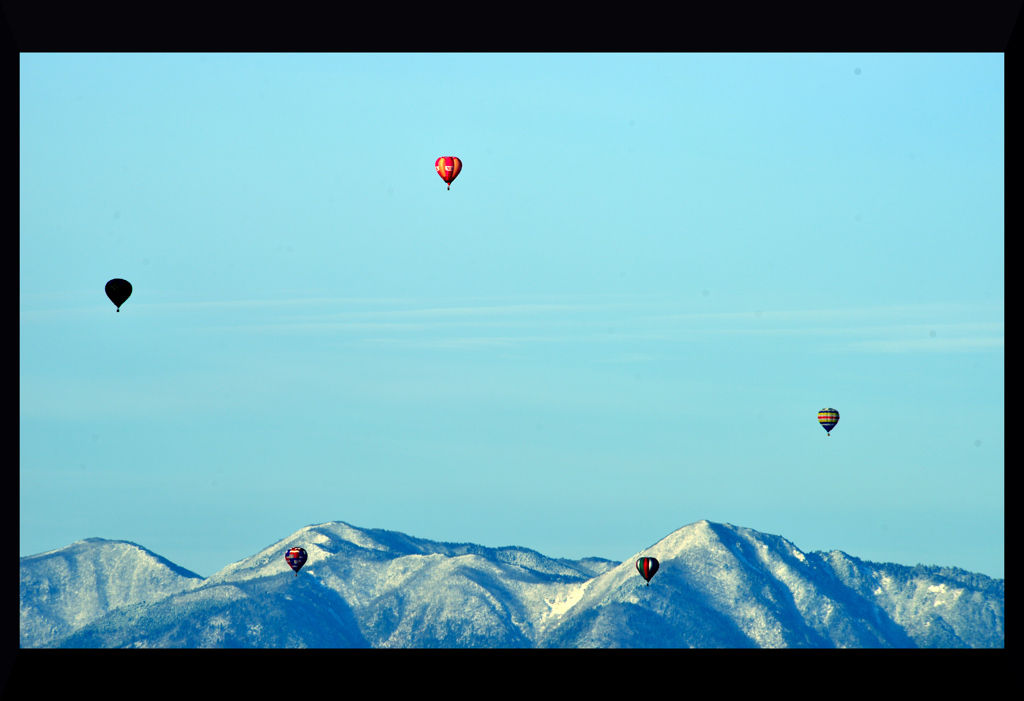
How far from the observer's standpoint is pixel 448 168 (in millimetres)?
45062

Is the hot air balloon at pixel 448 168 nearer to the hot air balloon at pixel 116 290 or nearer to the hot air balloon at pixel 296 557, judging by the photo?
the hot air balloon at pixel 116 290

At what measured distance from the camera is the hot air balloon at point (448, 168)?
147 feet

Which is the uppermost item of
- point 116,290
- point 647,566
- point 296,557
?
point 116,290

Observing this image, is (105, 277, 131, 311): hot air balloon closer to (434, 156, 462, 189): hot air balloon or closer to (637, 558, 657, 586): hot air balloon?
(434, 156, 462, 189): hot air balloon

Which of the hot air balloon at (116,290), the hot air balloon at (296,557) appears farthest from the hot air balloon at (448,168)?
the hot air balloon at (296,557)

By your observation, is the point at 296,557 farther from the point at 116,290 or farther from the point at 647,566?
the point at 116,290

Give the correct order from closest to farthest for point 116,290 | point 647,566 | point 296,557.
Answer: point 116,290 → point 647,566 → point 296,557

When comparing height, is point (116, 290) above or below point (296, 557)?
above

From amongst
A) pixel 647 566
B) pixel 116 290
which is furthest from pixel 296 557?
pixel 116 290

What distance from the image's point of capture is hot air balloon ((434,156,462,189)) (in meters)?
44.8

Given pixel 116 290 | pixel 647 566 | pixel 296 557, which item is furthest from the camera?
pixel 296 557
